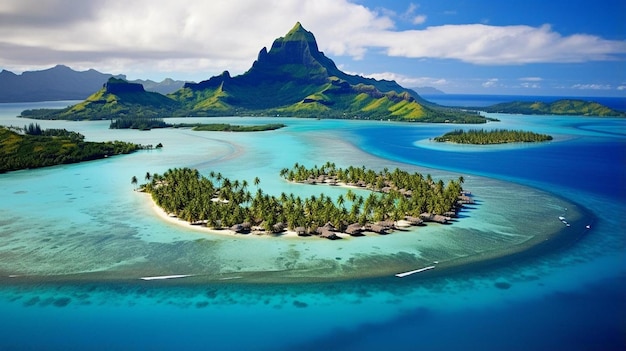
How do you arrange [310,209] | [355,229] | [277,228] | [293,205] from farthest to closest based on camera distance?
1. [293,205]
2. [310,209]
3. [277,228]
4. [355,229]

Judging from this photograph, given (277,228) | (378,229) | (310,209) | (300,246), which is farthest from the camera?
(310,209)

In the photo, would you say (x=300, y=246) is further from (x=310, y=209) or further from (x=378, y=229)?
(x=378, y=229)

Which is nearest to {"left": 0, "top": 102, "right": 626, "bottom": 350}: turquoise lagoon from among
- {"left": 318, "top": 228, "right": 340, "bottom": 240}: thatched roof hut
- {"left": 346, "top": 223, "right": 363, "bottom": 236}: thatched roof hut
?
{"left": 318, "top": 228, "right": 340, "bottom": 240}: thatched roof hut

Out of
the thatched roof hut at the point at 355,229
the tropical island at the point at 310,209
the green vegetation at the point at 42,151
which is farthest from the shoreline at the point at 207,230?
the green vegetation at the point at 42,151

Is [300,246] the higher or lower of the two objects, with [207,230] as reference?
lower

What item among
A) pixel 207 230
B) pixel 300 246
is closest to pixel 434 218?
pixel 300 246

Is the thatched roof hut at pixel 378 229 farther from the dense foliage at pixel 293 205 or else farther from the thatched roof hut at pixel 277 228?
the thatched roof hut at pixel 277 228

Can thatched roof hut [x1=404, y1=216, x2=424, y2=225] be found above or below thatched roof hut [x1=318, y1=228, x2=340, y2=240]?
above

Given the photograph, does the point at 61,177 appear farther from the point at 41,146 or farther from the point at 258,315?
the point at 258,315

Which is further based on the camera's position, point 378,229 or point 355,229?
point 378,229

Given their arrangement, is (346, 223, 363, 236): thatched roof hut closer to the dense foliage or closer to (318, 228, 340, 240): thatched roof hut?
the dense foliage
